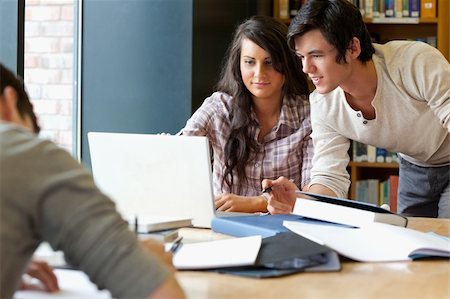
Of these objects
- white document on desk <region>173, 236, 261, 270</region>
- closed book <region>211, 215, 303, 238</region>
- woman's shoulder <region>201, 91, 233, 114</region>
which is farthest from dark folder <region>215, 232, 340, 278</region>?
woman's shoulder <region>201, 91, 233, 114</region>

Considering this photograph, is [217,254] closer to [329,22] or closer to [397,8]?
[329,22]

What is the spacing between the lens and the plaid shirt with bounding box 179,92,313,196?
2.60 meters

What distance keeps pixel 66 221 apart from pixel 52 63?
2.79 m

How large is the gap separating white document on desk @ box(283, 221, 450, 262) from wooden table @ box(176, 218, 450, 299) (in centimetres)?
4

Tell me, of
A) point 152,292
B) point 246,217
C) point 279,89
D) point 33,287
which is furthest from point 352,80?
point 152,292

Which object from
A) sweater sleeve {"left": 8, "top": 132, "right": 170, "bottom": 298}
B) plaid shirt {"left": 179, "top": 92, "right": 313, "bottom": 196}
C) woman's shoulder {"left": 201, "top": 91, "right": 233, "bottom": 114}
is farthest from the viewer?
woman's shoulder {"left": 201, "top": 91, "right": 233, "bottom": 114}

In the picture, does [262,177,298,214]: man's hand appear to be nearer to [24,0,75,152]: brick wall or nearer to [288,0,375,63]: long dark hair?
[288,0,375,63]: long dark hair

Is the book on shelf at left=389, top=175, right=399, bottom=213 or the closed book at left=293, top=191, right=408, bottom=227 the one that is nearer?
the closed book at left=293, top=191, right=408, bottom=227

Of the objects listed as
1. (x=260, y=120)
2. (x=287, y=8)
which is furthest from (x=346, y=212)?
(x=287, y=8)

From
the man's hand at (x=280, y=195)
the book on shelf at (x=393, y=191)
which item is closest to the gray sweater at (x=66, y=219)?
the man's hand at (x=280, y=195)

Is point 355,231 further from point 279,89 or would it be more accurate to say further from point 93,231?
point 279,89

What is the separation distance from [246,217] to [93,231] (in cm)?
95

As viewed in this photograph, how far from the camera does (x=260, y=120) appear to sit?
2707mm

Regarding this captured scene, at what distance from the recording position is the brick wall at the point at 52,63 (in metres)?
3.37
